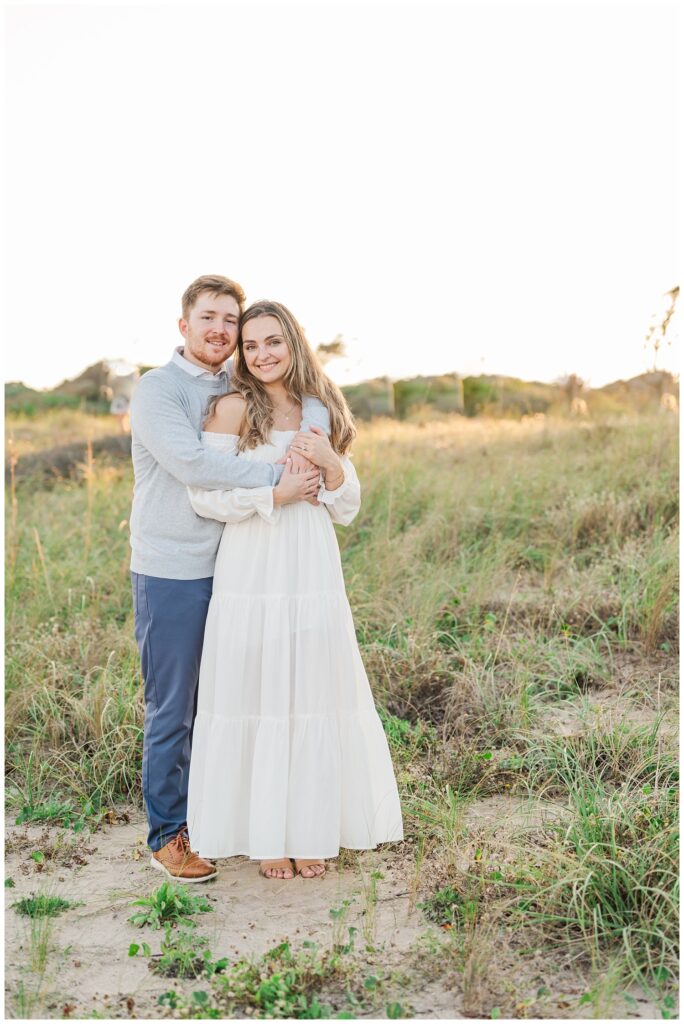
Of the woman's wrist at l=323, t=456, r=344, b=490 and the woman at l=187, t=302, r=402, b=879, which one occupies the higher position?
the woman's wrist at l=323, t=456, r=344, b=490

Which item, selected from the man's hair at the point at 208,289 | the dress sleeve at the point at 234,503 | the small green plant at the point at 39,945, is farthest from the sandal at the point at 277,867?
the man's hair at the point at 208,289

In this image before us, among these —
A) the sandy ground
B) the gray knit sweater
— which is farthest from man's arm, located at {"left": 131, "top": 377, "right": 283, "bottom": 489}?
the sandy ground

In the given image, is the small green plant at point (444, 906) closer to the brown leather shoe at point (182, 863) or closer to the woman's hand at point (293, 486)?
the brown leather shoe at point (182, 863)

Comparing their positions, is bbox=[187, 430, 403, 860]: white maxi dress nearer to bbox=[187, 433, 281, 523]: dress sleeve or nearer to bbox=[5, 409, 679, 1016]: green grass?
bbox=[187, 433, 281, 523]: dress sleeve

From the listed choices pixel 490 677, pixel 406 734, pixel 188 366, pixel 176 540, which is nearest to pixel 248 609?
pixel 176 540

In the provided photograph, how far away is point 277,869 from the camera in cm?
359

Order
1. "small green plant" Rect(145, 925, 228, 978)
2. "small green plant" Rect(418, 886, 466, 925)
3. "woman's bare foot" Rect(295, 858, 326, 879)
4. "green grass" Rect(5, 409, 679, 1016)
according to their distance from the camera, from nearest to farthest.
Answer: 1. "small green plant" Rect(145, 925, 228, 978)
2. "green grass" Rect(5, 409, 679, 1016)
3. "small green plant" Rect(418, 886, 466, 925)
4. "woman's bare foot" Rect(295, 858, 326, 879)

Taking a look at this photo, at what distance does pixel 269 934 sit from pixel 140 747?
1.46 m

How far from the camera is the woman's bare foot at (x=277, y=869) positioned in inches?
141

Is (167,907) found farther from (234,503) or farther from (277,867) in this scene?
(234,503)

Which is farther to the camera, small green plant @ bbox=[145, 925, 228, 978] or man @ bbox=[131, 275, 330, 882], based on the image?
man @ bbox=[131, 275, 330, 882]

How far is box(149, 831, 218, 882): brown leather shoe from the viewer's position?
3590 millimetres

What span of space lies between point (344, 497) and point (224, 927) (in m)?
1.57

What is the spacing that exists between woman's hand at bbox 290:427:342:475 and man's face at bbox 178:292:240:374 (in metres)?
0.45
